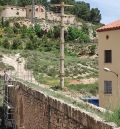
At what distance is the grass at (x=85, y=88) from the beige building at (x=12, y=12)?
50806 millimetres

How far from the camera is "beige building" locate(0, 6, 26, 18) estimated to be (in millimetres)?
87000

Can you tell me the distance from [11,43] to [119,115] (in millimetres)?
52951

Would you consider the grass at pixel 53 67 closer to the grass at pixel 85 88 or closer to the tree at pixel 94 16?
the grass at pixel 85 88

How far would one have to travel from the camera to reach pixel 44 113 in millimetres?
14070

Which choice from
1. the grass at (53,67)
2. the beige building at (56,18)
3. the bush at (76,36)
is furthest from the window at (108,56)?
the beige building at (56,18)

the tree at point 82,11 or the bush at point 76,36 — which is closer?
the bush at point 76,36

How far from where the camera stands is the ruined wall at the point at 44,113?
32.9 ft

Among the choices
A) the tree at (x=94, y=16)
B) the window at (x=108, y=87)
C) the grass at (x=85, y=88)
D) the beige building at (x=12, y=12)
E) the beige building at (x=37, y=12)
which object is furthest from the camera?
the tree at (x=94, y=16)

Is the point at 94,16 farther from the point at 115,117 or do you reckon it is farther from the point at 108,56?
the point at 115,117

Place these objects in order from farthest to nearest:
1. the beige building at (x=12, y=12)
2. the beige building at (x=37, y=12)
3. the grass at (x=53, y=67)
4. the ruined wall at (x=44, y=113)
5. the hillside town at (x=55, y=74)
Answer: the beige building at (x=37, y=12), the beige building at (x=12, y=12), the grass at (x=53, y=67), the hillside town at (x=55, y=74), the ruined wall at (x=44, y=113)

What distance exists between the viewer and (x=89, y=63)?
5044cm

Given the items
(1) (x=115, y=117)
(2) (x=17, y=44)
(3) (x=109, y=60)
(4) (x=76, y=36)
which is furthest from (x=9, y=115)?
(4) (x=76, y=36)

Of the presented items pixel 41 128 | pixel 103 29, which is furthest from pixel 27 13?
pixel 41 128

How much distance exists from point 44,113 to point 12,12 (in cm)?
7587
